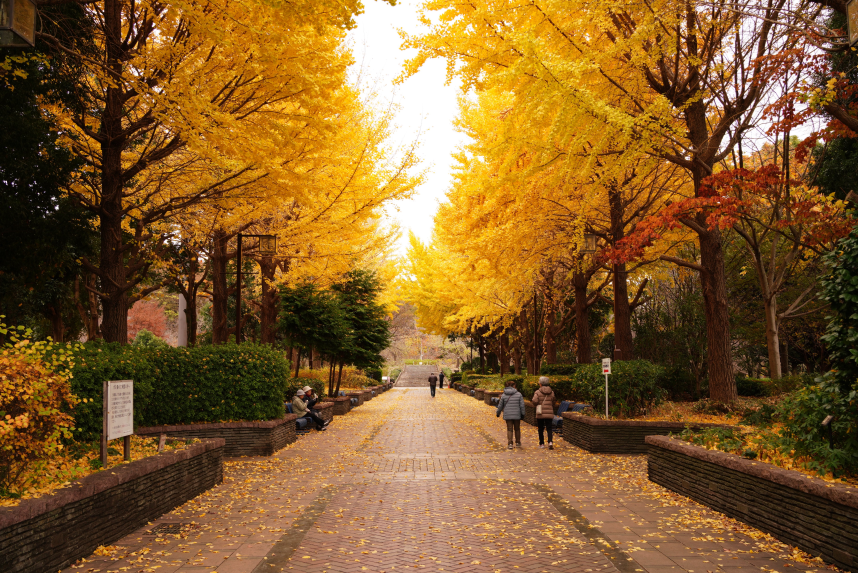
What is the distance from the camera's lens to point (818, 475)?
5906 millimetres

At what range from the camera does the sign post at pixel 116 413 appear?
646cm

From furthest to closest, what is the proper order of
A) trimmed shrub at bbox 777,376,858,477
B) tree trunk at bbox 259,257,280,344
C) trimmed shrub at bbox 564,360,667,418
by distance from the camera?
tree trunk at bbox 259,257,280,344
trimmed shrub at bbox 564,360,667,418
trimmed shrub at bbox 777,376,858,477

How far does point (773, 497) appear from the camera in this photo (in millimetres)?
6203

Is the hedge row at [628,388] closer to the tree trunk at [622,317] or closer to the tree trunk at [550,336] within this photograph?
the tree trunk at [622,317]

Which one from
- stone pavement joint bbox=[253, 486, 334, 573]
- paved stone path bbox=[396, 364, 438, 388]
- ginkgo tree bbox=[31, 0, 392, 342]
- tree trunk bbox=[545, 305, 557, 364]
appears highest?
ginkgo tree bbox=[31, 0, 392, 342]

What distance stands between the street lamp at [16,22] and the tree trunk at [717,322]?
11.0 meters

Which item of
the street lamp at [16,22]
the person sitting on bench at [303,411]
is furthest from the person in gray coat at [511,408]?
the street lamp at [16,22]

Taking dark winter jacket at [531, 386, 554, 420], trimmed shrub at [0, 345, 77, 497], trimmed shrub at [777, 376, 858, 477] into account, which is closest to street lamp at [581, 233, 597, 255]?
dark winter jacket at [531, 386, 554, 420]

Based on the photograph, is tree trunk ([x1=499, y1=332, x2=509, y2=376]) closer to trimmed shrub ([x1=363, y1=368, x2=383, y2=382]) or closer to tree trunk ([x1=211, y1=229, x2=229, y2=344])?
trimmed shrub ([x1=363, y1=368, x2=383, y2=382])

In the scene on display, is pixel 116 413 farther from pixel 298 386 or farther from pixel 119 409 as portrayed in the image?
pixel 298 386

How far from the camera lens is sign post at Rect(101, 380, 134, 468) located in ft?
21.2

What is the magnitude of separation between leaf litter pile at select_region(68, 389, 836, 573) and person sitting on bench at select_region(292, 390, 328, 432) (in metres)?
4.18

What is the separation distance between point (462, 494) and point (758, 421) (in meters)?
4.90

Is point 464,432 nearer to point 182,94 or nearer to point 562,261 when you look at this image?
point 562,261
